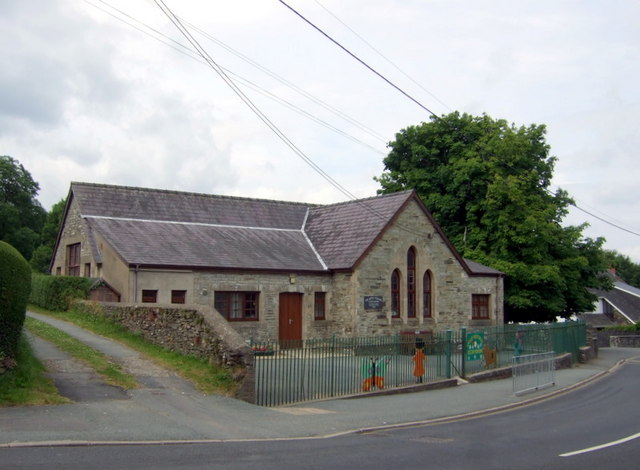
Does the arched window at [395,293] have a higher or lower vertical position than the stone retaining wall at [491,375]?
higher

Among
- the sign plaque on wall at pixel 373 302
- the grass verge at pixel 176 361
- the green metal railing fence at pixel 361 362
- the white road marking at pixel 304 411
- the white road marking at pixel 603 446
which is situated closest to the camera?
the white road marking at pixel 603 446

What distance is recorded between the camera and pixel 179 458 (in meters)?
10.2

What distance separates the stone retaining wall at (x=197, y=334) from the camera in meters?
16.1

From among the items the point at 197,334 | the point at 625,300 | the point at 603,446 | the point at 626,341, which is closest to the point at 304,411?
the point at 197,334

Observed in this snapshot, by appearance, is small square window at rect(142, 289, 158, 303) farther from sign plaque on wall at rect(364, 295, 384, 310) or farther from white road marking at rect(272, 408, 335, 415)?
white road marking at rect(272, 408, 335, 415)

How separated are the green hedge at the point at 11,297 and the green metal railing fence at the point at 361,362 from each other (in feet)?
16.7

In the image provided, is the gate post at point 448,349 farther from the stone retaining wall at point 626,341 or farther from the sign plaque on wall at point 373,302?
the stone retaining wall at point 626,341

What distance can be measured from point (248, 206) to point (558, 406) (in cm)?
1995

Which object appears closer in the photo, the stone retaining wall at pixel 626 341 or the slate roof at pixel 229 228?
the slate roof at pixel 229 228

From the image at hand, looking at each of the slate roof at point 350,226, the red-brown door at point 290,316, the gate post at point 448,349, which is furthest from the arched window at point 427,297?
the gate post at point 448,349

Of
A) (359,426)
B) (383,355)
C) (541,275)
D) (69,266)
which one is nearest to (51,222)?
(69,266)

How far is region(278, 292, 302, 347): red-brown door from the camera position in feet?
98.7

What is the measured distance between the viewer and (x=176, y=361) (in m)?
17.9

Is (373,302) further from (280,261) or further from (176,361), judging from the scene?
(176,361)
